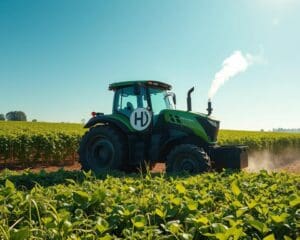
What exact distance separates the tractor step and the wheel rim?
103 inches

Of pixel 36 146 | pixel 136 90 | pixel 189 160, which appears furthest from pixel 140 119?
pixel 36 146

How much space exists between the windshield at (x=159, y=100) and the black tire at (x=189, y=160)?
5.75 feet

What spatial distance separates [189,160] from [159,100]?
2.39m

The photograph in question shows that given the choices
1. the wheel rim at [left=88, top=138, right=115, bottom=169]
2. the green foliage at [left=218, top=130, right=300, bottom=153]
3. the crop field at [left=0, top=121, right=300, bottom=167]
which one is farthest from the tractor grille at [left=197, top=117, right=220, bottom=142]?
the green foliage at [left=218, top=130, right=300, bottom=153]

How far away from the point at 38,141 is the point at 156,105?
9.76 meters

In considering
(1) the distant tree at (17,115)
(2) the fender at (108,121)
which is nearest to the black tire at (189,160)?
(2) the fender at (108,121)

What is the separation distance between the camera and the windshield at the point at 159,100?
9.88m

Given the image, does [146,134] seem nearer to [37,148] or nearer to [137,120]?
[137,120]

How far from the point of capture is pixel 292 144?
122ft

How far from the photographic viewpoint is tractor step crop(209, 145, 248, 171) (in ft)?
28.6

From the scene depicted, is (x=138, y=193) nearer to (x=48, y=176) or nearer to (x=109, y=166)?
(x=48, y=176)

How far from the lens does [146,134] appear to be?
9.62 meters

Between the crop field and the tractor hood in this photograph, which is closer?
the tractor hood

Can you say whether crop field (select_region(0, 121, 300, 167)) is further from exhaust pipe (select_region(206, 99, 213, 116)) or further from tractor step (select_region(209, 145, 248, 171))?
tractor step (select_region(209, 145, 248, 171))
